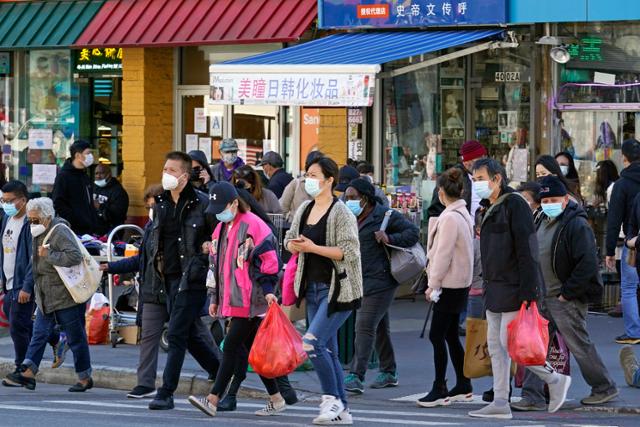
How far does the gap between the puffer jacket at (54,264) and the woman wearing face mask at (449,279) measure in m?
3.12

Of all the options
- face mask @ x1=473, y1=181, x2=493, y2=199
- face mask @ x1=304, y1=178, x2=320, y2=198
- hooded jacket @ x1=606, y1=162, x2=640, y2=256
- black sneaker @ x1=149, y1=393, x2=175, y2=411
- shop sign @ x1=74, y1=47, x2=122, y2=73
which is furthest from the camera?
shop sign @ x1=74, y1=47, x2=122, y2=73

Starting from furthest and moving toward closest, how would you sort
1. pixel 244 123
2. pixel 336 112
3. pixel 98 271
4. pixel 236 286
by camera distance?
pixel 244 123 < pixel 336 112 < pixel 98 271 < pixel 236 286

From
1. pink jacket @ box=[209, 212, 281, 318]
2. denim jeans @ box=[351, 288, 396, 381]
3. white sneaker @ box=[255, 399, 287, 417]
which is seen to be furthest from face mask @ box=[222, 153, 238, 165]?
white sneaker @ box=[255, 399, 287, 417]

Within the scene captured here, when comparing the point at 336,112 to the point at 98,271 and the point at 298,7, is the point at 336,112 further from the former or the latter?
the point at 98,271

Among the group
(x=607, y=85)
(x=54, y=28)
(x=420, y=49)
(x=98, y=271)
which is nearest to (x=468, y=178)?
(x=420, y=49)

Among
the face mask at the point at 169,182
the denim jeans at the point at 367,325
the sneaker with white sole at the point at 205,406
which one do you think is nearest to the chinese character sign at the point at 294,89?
the denim jeans at the point at 367,325

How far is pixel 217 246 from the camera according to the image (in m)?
10.7

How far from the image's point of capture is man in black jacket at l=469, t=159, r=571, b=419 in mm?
10188

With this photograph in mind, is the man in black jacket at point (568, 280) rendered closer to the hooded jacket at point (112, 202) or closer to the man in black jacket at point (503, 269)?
the man in black jacket at point (503, 269)

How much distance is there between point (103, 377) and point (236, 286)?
2.98 meters

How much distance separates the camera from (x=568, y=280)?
10.8 metres

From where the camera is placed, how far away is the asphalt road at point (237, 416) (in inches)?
404

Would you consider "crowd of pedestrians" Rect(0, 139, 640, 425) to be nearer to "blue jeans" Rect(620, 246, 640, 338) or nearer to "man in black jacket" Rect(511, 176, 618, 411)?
"man in black jacket" Rect(511, 176, 618, 411)

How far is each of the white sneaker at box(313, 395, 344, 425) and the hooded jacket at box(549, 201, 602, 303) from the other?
1978mm
